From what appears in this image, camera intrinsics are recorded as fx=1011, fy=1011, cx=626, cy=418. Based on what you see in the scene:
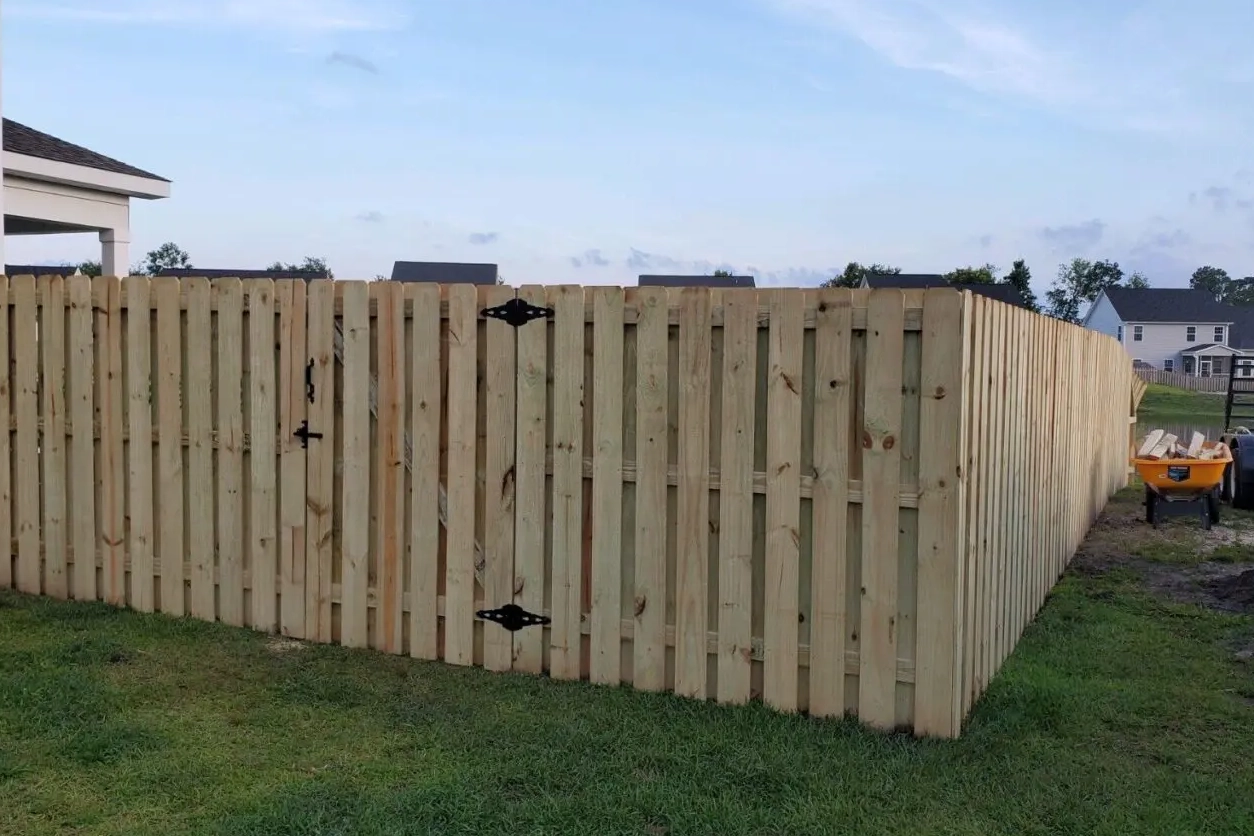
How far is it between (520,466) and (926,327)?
2052 millimetres

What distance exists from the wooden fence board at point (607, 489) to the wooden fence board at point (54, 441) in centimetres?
364

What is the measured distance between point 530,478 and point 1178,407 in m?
42.0

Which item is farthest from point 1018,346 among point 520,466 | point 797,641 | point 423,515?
point 423,515

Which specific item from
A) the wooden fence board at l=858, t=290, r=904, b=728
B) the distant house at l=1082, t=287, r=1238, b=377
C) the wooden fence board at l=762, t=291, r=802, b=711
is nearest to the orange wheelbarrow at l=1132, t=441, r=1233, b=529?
the wooden fence board at l=858, t=290, r=904, b=728

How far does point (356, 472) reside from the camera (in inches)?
213

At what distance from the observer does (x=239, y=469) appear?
5.77 m

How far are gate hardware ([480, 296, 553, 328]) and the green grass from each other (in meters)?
27.1

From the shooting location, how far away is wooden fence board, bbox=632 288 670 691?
468 cm

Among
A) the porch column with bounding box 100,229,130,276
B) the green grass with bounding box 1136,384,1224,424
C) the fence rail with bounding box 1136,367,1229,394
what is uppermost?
the porch column with bounding box 100,229,130,276

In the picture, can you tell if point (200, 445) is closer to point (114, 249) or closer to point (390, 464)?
point (390, 464)

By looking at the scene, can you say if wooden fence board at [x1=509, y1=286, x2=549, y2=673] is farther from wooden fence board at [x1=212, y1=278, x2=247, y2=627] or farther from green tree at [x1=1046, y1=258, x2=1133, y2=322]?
green tree at [x1=1046, y1=258, x2=1133, y2=322]

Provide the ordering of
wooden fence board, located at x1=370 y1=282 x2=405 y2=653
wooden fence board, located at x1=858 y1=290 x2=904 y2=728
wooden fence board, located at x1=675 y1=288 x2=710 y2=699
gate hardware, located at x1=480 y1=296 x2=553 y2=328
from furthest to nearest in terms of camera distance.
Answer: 1. wooden fence board, located at x1=370 y1=282 x2=405 y2=653
2. gate hardware, located at x1=480 y1=296 x2=553 y2=328
3. wooden fence board, located at x1=675 y1=288 x2=710 y2=699
4. wooden fence board, located at x1=858 y1=290 x2=904 y2=728

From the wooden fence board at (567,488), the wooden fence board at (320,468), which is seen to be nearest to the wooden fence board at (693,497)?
the wooden fence board at (567,488)

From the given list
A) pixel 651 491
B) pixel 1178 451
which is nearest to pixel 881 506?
pixel 651 491
